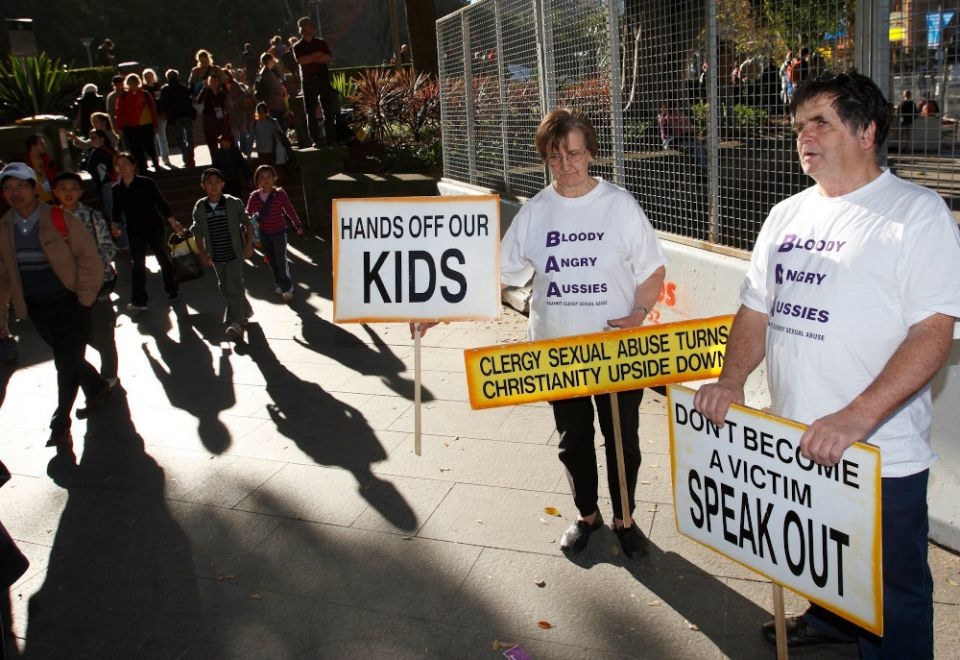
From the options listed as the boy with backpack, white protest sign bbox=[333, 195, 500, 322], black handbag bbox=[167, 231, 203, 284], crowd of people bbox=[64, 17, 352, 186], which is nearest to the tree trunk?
crowd of people bbox=[64, 17, 352, 186]

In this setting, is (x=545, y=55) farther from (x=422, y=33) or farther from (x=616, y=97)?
(x=422, y=33)

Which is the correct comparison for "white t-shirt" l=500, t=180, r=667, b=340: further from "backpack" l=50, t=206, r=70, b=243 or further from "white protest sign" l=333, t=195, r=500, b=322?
"backpack" l=50, t=206, r=70, b=243

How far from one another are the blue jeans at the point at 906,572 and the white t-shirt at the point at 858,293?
0.24 feet

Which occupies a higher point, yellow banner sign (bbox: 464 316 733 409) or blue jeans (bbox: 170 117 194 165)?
blue jeans (bbox: 170 117 194 165)

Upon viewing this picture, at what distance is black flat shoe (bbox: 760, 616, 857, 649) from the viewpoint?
3609 millimetres

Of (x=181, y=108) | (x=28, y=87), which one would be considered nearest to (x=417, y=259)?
(x=181, y=108)

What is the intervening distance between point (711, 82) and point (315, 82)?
41.1 feet

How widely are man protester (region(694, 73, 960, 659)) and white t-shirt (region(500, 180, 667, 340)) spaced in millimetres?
1126

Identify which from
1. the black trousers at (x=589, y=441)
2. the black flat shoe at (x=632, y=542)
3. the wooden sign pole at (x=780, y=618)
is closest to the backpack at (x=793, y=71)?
the black trousers at (x=589, y=441)

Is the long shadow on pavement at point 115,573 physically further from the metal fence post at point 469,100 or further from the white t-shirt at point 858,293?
the metal fence post at point 469,100

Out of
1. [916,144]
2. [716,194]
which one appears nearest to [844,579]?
[916,144]

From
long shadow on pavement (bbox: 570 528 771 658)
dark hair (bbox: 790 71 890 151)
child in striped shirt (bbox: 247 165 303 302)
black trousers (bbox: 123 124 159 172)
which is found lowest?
long shadow on pavement (bbox: 570 528 771 658)

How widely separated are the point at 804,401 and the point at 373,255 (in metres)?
2.42

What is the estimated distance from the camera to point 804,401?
2.84 metres
